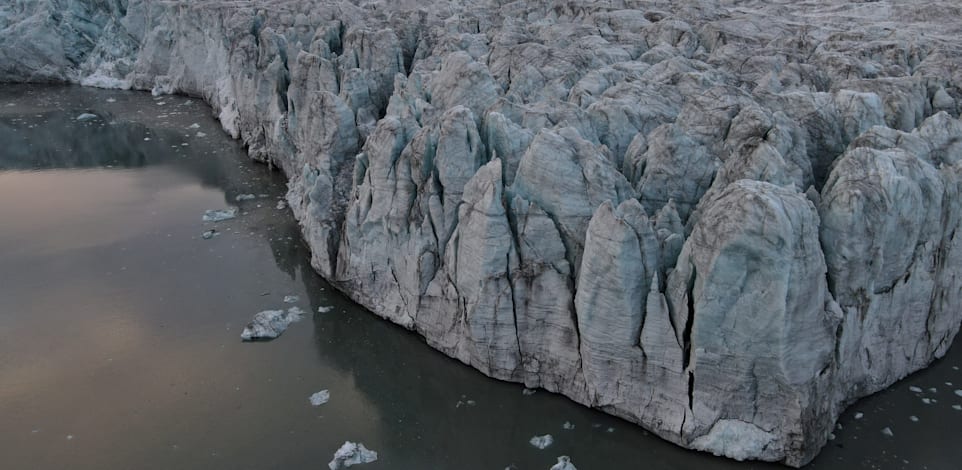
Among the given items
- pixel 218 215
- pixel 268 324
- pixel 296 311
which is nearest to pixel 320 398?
pixel 268 324

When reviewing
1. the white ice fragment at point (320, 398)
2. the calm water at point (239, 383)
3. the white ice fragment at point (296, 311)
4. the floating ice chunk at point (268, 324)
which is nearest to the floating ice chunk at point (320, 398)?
the white ice fragment at point (320, 398)

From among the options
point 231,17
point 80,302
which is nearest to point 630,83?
point 80,302

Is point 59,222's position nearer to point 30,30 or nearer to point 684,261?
point 684,261

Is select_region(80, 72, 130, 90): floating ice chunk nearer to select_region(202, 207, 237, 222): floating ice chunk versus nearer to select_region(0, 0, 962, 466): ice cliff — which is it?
select_region(202, 207, 237, 222): floating ice chunk

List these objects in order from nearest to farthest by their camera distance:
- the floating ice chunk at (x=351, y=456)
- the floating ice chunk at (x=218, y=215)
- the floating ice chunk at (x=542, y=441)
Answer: the floating ice chunk at (x=351, y=456)
the floating ice chunk at (x=542, y=441)
the floating ice chunk at (x=218, y=215)

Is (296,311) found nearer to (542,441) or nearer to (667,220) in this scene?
(542,441)

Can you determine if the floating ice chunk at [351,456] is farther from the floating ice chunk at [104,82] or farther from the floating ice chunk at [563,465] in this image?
the floating ice chunk at [104,82]

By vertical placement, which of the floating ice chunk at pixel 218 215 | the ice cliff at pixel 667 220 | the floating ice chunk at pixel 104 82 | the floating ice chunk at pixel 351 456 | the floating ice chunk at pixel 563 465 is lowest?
the floating ice chunk at pixel 351 456

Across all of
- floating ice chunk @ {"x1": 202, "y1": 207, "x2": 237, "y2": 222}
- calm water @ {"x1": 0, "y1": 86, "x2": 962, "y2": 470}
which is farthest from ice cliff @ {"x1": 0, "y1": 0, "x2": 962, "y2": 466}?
floating ice chunk @ {"x1": 202, "y1": 207, "x2": 237, "y2": 222}
